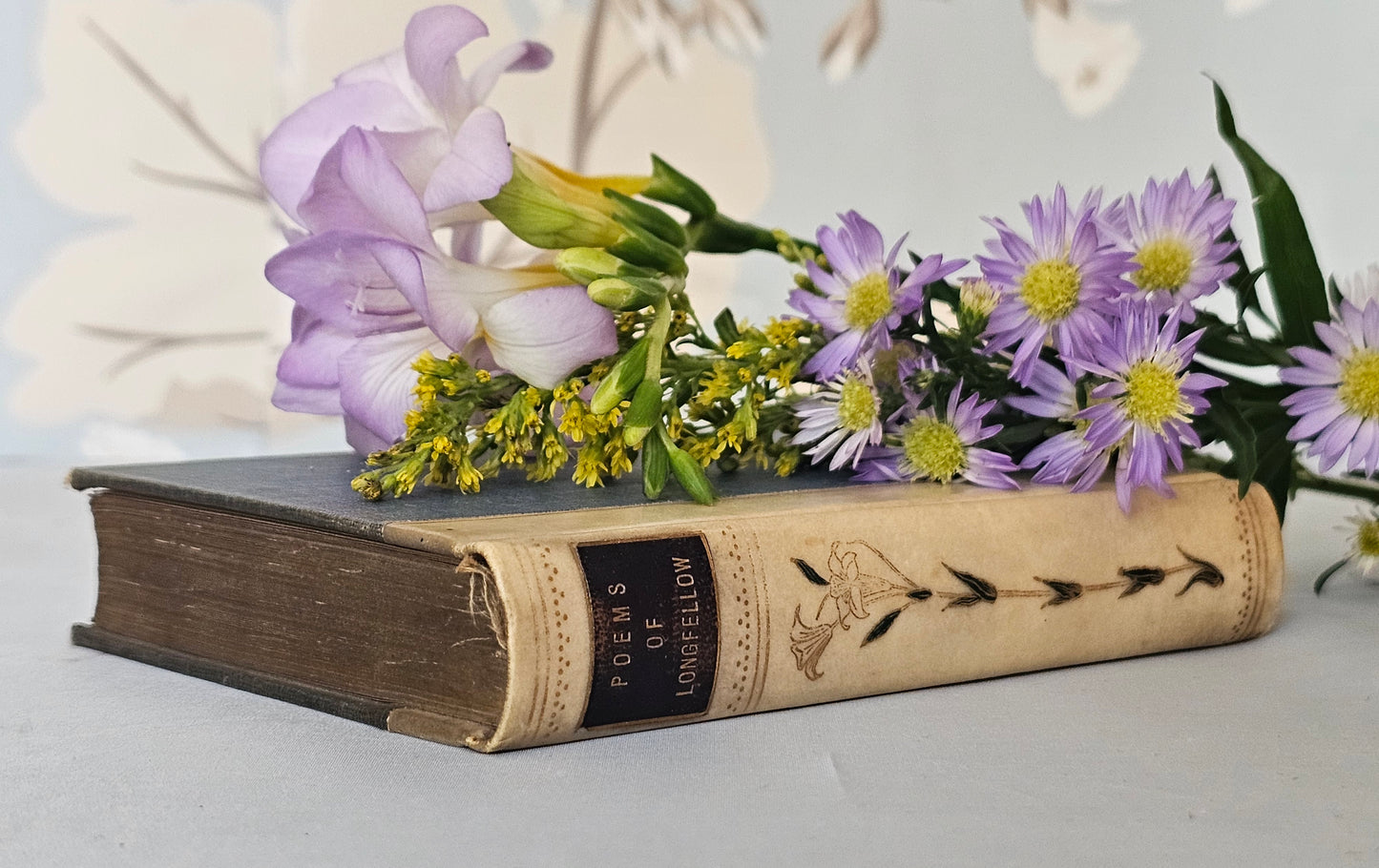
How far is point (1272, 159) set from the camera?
1.88m

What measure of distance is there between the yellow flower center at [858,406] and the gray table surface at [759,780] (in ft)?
0.52

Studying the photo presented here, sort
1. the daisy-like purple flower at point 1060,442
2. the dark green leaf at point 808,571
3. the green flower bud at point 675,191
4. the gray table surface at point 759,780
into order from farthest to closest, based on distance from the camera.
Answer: the green flower bud at point 675,191
the daisy-like purple flower at point 1060,442
the dark green leaf at point 808,571
the gray table surface at point 759,780

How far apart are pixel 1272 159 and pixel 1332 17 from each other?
0.67ft

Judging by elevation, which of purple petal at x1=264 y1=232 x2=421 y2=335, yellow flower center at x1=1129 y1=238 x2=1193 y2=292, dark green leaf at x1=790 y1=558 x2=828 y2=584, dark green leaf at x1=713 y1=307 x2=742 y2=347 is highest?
yellow flower center at x1=1129 y1=238 x2=1193 y2=292

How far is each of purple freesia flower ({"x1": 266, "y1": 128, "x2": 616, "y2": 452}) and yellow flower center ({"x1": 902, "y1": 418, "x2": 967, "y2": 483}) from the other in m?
0.19

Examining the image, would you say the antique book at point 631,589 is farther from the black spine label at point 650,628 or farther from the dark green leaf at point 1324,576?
the dark green leaf at point 1324,576

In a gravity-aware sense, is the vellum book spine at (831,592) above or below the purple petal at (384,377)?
below

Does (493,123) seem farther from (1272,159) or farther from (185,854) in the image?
(1272,159)

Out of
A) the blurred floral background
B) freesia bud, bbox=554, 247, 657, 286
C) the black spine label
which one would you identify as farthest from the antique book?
the blurred floral background

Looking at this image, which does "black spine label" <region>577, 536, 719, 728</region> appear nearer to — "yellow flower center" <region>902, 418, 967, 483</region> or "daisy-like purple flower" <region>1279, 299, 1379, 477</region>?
"yellow flower center" <region>902, 418, 967, 483</region>

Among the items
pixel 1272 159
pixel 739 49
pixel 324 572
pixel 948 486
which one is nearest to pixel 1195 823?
pixel 948 486

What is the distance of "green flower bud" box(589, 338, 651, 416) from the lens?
25.8 inches

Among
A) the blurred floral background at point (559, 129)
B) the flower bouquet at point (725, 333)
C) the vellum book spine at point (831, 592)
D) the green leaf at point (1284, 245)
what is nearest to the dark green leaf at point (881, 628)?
the vellum book spine at point (831, 592)

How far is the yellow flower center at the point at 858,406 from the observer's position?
2.47 feet
